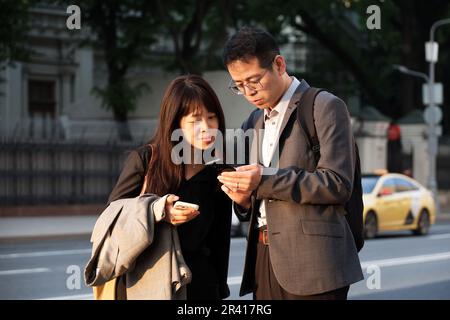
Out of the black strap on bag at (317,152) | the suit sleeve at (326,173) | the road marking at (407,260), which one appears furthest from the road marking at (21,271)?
the suit sleeve at (326,173)

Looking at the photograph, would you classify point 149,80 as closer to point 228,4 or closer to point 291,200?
point 228,4

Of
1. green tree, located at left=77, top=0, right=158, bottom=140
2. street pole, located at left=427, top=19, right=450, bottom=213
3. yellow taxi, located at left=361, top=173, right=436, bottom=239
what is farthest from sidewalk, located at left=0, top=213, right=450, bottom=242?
street pole, located at left=427, top=19, right=450, bottom=213

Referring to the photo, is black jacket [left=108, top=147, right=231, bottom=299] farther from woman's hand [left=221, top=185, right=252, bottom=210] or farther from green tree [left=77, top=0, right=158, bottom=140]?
green tree [left=77, top=0, right=158, bottom=140]

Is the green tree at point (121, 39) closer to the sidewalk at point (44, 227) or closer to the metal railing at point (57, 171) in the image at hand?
the metal railing at point (57, 171)

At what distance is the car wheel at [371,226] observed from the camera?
19.2 metres

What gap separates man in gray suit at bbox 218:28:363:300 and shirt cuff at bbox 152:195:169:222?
0.25 m

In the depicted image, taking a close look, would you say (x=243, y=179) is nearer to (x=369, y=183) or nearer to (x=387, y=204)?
(x=387, y=204)

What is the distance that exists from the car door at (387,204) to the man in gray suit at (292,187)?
15.8 metres

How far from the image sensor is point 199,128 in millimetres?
3887

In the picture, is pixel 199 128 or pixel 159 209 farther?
pixel 199 128

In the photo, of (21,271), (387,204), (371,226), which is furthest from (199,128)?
(387,204)

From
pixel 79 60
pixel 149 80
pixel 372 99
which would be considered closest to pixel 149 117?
pixel 149 80

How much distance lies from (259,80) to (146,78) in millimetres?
26147
